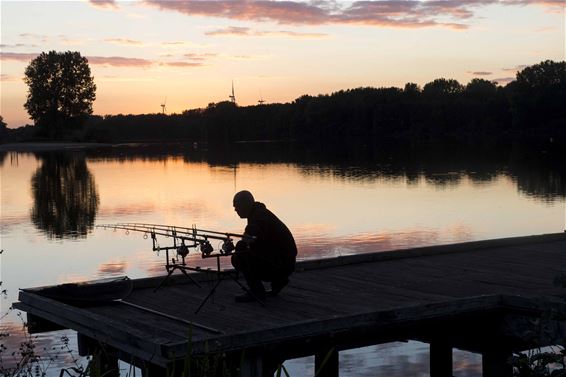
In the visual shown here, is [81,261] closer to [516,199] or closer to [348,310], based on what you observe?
[348,310]

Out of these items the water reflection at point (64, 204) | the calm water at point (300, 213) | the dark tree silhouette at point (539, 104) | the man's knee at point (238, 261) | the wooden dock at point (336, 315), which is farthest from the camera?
the dark tree silhouette at point (539, 104)

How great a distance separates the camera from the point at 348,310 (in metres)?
9.02

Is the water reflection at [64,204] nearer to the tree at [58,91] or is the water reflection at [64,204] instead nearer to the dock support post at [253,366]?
the dock support post at [253,366]

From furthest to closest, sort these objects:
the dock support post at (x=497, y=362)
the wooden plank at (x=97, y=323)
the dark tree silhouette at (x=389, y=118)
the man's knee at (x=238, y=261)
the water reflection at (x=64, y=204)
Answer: the dark tree silhouette at (x=389, y=118) → the water reflection at (x=64, y=204) → the dock support post at (x=497, y=362) → the man's knee at (x=238, y=261) → the wooden plank at (x=97, y=323)

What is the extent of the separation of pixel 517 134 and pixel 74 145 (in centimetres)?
6561

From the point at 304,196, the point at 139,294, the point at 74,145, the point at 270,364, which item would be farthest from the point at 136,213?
the point at 74,145

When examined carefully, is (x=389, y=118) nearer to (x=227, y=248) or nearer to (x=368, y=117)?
(x=368, y=117)

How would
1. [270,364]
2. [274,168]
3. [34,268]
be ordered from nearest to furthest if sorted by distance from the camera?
[270,364]
[34,268]
[274,168]

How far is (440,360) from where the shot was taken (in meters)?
10.7

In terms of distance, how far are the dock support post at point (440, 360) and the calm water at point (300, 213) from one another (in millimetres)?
651

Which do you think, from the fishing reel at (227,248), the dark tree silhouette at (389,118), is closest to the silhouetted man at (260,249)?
the fishing reel at (227,248)

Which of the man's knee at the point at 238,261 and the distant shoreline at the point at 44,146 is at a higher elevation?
the man's knee at the point at 238,261

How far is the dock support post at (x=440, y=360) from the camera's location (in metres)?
10.7

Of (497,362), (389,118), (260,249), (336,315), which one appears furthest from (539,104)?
(336,315)
